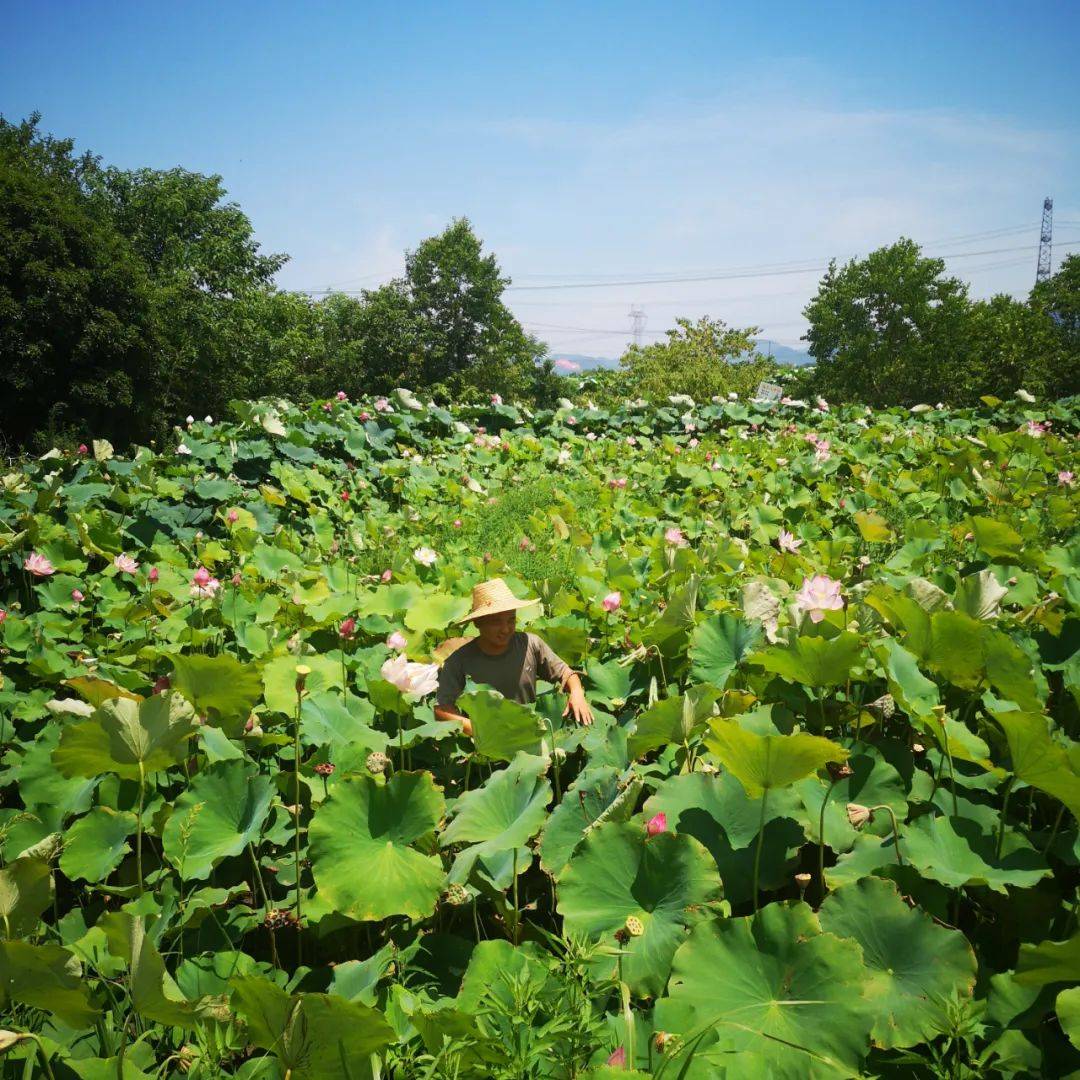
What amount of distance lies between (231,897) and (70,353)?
18799mm

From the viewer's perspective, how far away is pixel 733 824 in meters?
1.43

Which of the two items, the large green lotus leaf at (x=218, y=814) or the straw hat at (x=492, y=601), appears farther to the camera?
the straw hat at (x=492, y=601)

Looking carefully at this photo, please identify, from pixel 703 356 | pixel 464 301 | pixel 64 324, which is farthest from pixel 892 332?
pixel 64 324

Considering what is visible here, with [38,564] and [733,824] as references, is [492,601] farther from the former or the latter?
[38,564]

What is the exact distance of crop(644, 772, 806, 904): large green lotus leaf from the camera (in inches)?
54.6

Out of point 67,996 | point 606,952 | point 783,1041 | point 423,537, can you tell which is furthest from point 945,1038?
point 423,537

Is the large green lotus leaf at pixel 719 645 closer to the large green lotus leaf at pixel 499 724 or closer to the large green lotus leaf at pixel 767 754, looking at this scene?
the large green lotus leaf at pixel 499 724

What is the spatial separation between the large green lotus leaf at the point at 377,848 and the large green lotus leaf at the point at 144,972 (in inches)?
10.7

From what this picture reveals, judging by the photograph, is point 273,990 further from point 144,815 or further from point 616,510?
point 616,510

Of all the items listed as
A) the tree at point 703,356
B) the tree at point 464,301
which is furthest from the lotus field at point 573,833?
the tree at point 464,301

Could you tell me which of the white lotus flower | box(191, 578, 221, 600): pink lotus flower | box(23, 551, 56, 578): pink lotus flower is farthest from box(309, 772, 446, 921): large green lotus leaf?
box(23, 551, 56, 578): pink lotus flower

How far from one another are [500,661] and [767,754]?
49.7 inches

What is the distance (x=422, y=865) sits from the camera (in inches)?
55.6

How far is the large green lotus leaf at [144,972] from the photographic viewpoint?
1114 mm
